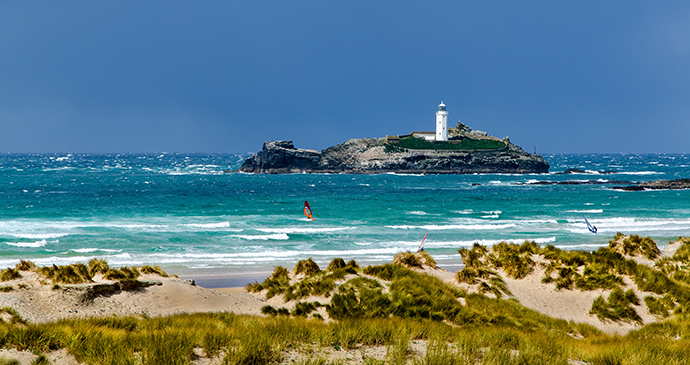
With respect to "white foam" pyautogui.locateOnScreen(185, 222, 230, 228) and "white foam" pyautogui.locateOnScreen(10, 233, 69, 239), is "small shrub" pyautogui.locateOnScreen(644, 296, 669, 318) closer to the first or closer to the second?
"white foam" pyautogui.locateOnScreen(185, 222, 230, 228)

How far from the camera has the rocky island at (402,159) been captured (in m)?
120

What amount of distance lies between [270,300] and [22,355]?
6896mm

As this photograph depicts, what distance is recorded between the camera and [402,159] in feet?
405

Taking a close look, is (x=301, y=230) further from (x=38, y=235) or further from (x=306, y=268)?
(x=306, y=268)

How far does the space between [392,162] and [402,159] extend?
9.03 feet

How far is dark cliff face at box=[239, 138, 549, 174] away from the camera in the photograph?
120125 mm

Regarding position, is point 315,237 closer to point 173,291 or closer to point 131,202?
point 173,291

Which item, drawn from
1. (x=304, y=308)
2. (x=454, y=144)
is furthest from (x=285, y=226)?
(x=454, y=144)

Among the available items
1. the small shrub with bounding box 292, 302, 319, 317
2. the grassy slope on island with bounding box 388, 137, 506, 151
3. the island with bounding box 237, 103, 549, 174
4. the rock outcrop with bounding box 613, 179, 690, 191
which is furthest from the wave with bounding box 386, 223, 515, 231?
the grassy slope on island with bounding box 388, 137, 506, 151

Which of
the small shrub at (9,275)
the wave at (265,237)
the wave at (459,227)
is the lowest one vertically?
the wave at (265,237)

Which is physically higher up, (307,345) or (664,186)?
(664,186)

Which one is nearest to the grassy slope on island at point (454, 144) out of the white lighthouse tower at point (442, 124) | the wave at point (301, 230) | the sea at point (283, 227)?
the white lighthouse tower at point (442, 124)

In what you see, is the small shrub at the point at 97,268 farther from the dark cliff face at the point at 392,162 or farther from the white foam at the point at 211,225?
the dark cliff face at the point at 392,162

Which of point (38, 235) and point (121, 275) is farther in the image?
point (38, 235)
